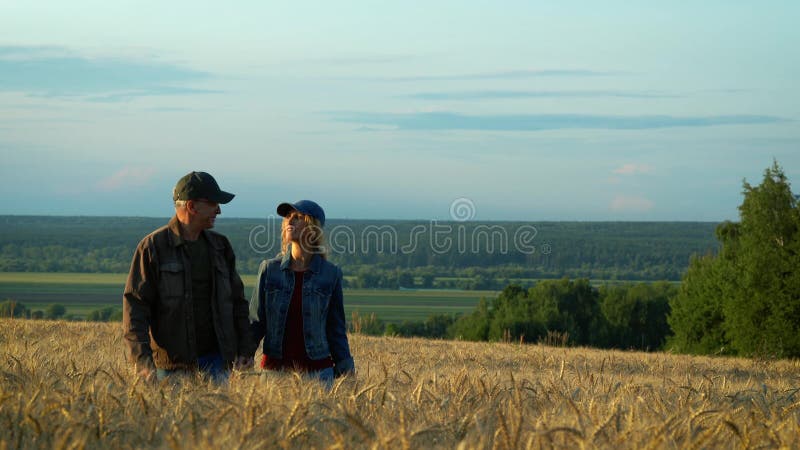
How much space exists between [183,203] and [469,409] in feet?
9.04

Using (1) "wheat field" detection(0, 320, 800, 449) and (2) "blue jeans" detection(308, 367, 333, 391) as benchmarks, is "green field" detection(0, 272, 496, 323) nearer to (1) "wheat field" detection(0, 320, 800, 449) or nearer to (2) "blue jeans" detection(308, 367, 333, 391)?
(2) "blue jeans" detection(308, 367, 333, 391)

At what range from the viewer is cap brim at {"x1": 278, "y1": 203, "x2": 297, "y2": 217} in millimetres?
7159

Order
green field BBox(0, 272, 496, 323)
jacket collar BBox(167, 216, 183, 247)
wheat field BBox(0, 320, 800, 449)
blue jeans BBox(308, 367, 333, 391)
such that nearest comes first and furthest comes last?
wheat field BBox(0, 320, 800, 449) < jacket collar BBox(167, 216, 183, 247) < blue jeans BBox(308, 367, 333, 391) < green field BBox(0, 272, 496, 323)

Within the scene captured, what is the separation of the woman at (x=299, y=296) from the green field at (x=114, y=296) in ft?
373

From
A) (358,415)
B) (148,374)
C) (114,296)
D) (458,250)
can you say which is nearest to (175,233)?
(148,374)

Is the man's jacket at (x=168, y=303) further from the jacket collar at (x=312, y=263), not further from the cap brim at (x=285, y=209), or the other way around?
the cap brim at (x=285, y=209)

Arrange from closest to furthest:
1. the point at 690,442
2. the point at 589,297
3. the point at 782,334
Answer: the point at 690,442, the point at 782,334, the point at 589,297

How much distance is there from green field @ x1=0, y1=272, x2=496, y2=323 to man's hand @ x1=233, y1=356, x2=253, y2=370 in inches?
4482

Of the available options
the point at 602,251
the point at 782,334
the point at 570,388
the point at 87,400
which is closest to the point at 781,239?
the point at 782,334

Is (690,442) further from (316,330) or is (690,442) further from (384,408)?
(316,330)

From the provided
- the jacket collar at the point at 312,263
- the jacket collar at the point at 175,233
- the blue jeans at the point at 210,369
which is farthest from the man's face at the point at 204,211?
the blue jeans at the point at 210,369

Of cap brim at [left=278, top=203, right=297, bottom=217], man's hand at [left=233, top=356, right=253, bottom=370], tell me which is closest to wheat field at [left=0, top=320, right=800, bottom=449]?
man's hand at [left=233, top=356, right=253, bottom=370]

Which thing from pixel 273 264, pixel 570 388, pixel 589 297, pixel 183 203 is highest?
pixel 183 203

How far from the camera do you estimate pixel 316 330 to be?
23.8 feet
